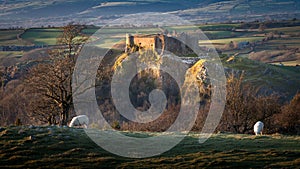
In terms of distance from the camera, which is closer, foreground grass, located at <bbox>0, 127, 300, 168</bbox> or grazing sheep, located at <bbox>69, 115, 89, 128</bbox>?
foreground grass, located at <bbox>0, 127, 300, 168</bbox>

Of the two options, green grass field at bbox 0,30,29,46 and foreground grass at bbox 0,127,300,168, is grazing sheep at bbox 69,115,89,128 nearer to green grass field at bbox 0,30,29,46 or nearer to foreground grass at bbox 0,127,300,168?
foreground grass at bbox 0,127,300,168

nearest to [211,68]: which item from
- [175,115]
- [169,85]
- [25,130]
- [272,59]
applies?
[169,85]

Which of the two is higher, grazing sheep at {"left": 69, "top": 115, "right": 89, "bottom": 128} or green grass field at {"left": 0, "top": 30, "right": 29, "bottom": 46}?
green grass field at {"left": 0, "top": 30, "right": 29, "bottom": 46}

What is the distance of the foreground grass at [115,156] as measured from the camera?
1822cm

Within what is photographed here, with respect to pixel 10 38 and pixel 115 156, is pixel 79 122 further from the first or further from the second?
pixel 10 38

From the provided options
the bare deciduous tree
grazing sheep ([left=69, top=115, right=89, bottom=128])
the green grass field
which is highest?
the green grass field

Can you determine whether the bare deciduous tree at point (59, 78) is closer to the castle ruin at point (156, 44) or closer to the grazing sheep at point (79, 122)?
the grazing sheep at point (79, 122)

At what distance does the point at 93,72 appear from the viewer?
128 feet

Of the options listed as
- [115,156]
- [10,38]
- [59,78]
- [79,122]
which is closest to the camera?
[115,156]

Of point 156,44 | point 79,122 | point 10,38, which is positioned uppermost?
point 10,38

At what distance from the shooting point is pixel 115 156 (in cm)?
1953

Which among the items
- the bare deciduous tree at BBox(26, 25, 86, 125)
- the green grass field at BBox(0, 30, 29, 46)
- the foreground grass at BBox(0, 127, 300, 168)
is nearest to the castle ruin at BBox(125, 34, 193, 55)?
the green grass field at BBox(0, 30, 29, 46)

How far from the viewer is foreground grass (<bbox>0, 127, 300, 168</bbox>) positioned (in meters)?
18.2

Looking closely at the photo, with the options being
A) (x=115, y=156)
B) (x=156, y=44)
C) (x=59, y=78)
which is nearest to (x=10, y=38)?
(x=156, y=44)
